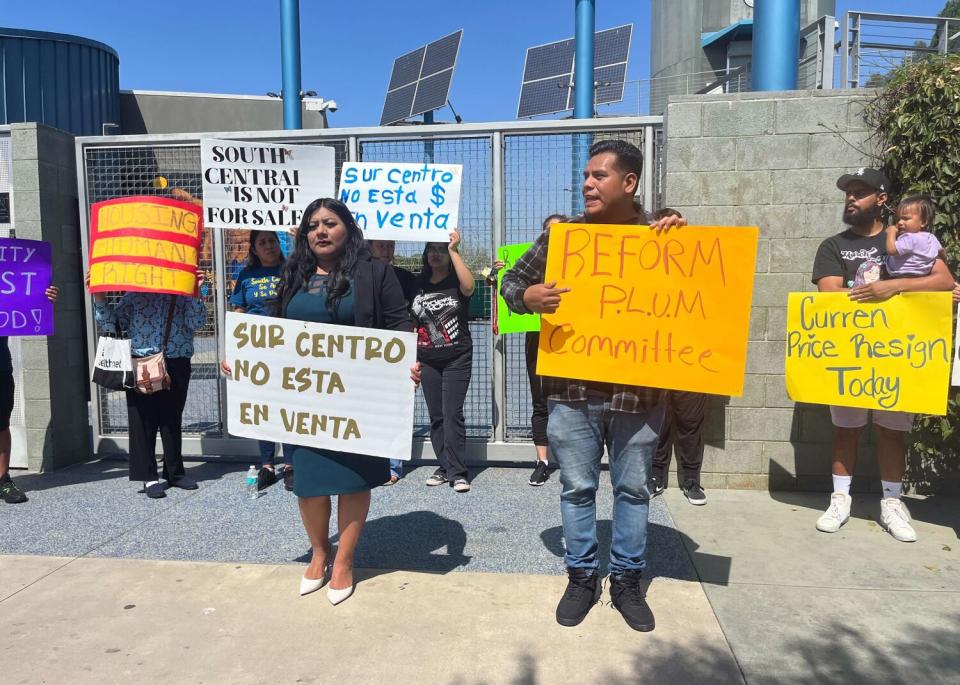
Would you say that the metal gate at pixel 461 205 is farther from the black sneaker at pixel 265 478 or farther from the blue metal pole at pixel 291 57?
the blue metal pole at pixel 291 57

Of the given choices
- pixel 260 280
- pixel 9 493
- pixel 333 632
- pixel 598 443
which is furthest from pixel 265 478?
pixel 598 443

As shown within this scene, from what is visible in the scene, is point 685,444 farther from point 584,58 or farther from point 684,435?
point 584,58

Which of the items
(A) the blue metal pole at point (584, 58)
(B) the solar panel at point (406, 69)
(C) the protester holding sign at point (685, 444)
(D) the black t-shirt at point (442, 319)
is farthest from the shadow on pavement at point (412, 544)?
(B) the solar panel at point (406, 69)

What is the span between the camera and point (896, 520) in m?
3.99

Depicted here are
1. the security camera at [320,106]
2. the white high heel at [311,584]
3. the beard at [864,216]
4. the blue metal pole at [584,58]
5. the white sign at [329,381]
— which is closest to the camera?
the white sign at [329,381]

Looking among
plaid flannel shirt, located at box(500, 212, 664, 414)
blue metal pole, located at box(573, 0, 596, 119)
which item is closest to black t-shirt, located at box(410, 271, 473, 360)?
plaid flannel shirt, located at box(500, 212, 664, 414)

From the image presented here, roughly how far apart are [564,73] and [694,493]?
11274 millimetres

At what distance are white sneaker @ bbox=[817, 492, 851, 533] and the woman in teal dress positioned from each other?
8.63 ft

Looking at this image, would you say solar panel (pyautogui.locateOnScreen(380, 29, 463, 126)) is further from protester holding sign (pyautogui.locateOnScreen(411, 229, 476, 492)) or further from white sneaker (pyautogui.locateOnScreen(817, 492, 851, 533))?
white sneaker (pyautogui.locateOnScreen(817, 492, 851, 533))

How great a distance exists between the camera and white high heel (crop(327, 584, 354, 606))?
315 cm

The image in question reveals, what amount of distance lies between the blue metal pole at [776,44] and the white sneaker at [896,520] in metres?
3.44

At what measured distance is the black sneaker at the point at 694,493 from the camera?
4572 mm

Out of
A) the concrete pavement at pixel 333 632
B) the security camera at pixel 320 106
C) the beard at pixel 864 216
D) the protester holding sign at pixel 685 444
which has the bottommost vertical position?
the concrete pavement at pixel 333 632

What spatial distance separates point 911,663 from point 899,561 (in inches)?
44.9
